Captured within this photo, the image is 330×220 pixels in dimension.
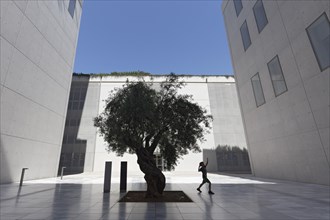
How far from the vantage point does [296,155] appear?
1278cm

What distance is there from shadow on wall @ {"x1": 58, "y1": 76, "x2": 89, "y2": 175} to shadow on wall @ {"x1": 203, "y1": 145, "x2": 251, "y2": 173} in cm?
2103

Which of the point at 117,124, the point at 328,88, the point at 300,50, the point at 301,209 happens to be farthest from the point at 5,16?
the point at 328,88

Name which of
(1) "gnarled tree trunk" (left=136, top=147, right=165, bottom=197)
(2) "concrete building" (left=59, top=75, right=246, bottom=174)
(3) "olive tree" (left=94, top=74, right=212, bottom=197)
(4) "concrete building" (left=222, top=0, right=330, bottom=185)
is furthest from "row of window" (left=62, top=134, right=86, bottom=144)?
(4) "concrete building" (left=222, top=0, right=330, bottom=185)

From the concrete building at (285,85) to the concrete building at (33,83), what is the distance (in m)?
20.5

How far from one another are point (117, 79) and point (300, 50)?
28.8 m

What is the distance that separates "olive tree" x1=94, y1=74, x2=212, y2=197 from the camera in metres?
7.95

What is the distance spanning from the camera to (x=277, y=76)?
14.3 m

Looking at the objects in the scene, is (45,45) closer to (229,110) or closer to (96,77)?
(96,77)

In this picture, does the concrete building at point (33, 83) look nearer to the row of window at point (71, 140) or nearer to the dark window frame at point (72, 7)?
the dark window frame at point (72, 7)

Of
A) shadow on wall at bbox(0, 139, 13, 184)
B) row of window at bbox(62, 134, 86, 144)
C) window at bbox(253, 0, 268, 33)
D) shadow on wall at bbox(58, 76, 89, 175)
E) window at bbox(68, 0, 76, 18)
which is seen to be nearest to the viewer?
shadow on wall at bbox(0, 139, 13, 184)

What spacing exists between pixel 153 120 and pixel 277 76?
12196mm

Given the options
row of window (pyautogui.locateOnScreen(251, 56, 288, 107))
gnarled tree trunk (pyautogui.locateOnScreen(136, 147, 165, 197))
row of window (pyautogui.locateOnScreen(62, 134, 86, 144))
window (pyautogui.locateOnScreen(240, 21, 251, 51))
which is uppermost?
window (pyautogui.locateOnScreen(240, 21, 251, 51))

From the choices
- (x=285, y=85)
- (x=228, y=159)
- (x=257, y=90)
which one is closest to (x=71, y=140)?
(x=228, y=159)

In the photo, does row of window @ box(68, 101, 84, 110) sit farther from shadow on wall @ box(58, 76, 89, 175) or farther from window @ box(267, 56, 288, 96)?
window @ box(267, 56, 288, 96)
